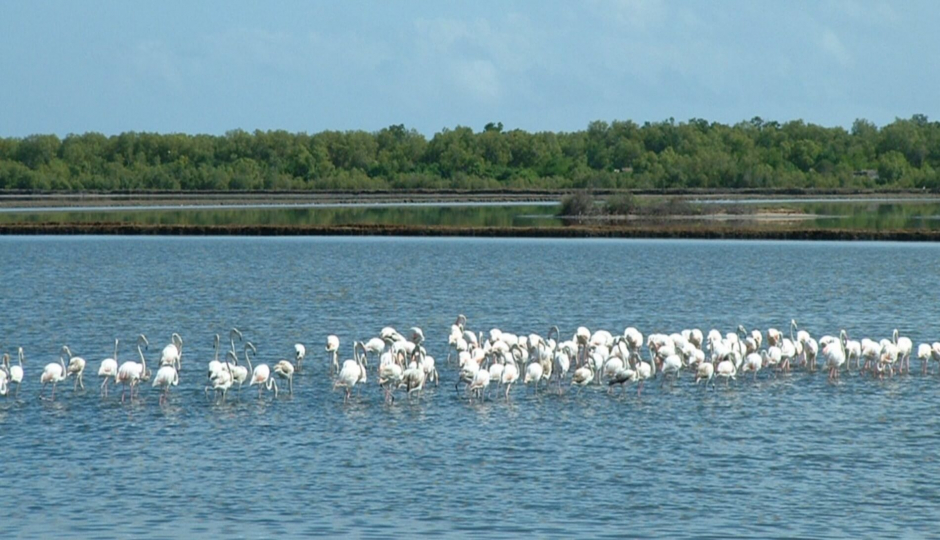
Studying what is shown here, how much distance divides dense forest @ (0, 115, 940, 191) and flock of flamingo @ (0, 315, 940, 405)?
107 metres

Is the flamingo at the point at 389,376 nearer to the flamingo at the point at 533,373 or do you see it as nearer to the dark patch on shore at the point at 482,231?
the flamingo at the point at 533,373

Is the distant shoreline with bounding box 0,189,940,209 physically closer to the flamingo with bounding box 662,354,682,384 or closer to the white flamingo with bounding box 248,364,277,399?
the flamingo with bounding box 662,354,682,384

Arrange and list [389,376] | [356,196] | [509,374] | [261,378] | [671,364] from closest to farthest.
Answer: [389,376], [261,378], [509,374], [671,364], [356,196]

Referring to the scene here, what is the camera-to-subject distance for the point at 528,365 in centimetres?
2530

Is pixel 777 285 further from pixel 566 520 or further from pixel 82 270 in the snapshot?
pixel 566 520

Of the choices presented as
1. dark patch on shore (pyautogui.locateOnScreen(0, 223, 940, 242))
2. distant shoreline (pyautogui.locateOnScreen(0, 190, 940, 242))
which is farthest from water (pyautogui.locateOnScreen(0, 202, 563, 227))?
dark patch on shore (pyautogui.locateOnScreen(0, 223, 940, 242))

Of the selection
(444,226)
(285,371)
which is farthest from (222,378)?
(444,226)

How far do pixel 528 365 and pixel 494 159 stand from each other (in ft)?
457

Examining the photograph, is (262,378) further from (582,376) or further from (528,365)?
(582,376)

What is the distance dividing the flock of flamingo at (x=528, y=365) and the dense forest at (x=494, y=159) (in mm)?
107202

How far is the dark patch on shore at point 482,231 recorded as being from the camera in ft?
225

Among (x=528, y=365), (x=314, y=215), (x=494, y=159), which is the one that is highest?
(x=494, y=159)

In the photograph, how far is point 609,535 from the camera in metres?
15.2

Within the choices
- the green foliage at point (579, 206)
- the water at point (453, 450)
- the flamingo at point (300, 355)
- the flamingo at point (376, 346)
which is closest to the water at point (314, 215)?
the green foliage at point (579, 206)
